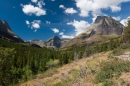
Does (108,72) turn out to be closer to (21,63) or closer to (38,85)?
(38,85)

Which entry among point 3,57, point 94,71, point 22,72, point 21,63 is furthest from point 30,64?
Result: point 94,71

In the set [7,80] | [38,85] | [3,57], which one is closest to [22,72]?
[7,80]

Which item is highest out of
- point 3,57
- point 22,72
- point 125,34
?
point 125,34

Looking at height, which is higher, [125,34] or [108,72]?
[125,34]

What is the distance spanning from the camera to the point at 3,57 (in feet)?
127

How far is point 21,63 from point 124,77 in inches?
4271

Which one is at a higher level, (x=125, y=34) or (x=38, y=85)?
(x=125, y=34)

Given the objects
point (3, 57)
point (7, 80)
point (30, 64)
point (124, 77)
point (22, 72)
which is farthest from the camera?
point (30, 64)

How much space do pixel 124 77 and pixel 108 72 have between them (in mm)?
1331

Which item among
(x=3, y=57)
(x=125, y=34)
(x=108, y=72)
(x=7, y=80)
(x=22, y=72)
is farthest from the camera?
(x=22, y=72)

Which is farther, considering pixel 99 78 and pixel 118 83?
pixel 99 78

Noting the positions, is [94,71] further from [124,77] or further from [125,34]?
[125,34]

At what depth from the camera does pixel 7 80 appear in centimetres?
4544

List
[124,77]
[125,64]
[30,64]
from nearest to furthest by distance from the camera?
[124,77] → [125,64] → [30,64]
